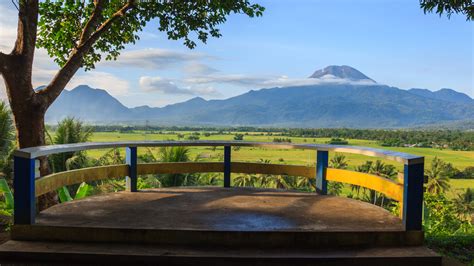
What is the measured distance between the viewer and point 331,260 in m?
4.46

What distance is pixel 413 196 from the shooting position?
16.6 feet

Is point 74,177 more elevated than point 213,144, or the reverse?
point 213,144

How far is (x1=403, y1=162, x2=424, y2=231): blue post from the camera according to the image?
497 centimetres

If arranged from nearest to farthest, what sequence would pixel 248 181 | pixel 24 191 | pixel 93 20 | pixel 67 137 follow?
pixel 24 191 → pixel 93 20 → pixel 67 137 → pixel 248 181

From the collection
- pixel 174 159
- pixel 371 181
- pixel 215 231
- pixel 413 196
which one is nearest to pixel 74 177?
pixel 215 231

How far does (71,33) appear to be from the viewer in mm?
10336

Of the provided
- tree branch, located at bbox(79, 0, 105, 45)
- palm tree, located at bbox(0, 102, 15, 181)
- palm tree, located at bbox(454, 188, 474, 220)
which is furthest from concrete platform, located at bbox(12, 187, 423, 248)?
palm tree, located at bbox(454, 188, 474, 220)

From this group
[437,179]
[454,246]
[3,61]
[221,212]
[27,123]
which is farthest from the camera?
[437,179]

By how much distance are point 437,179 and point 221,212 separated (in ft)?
247

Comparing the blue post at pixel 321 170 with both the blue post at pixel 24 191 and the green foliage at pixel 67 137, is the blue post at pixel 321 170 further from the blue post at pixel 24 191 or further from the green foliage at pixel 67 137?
the green foliage at pixel 67 137

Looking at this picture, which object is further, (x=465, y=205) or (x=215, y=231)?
(x=465, y=205)

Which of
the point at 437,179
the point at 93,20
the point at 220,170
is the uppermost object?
the point at 93,20

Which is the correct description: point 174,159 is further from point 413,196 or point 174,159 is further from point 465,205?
point 465,205

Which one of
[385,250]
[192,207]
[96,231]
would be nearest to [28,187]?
[96,231]
